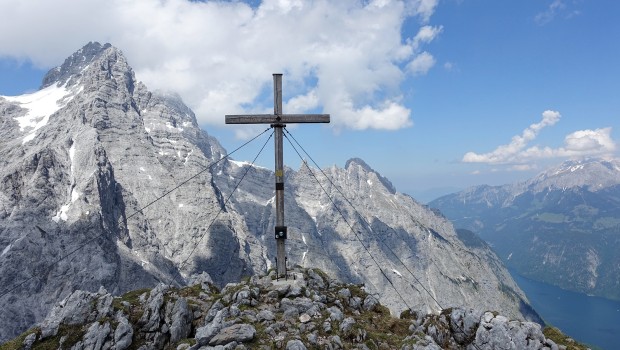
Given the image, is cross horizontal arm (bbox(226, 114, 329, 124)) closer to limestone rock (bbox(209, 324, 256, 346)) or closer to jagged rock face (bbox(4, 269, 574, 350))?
jagged rock face (bbox(4, 269, 574, 350))

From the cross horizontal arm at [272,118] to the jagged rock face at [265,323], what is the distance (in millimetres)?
9689

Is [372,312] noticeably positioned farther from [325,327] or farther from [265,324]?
[265,324]

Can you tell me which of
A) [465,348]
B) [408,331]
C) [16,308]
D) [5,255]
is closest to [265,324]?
[408,331]

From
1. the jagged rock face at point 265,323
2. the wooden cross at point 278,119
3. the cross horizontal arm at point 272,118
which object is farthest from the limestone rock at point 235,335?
the cross horizontal arm at point 272,118

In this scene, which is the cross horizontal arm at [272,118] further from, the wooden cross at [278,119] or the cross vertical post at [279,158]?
the cross vertical post at [279,158]

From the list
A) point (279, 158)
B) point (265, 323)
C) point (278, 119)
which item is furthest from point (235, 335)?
point (278, 119)

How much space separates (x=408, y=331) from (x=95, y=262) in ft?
709

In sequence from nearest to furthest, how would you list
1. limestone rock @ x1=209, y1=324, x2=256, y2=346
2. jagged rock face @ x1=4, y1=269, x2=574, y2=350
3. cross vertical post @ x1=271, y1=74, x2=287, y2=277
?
1. limestone rock @ x1=209, y1=324, x2=256, y2=346
2. jagged rock face @ x1=4, y1=269, x2=574, y2=350
3. cross vertical post @ x1=271, y1=74, x2=287, y2=277

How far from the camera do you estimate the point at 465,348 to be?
23.6 metres

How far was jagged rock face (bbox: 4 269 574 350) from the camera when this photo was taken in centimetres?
1728

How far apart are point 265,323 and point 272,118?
1100 centimetres

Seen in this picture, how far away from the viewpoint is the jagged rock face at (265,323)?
1728cm

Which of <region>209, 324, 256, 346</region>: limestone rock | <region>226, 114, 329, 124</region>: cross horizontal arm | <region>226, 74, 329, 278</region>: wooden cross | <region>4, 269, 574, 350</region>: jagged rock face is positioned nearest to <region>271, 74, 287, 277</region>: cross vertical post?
<region>226, 74, 329, 278</region>: wooden cross

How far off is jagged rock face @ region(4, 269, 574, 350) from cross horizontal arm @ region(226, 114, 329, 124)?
969cm
